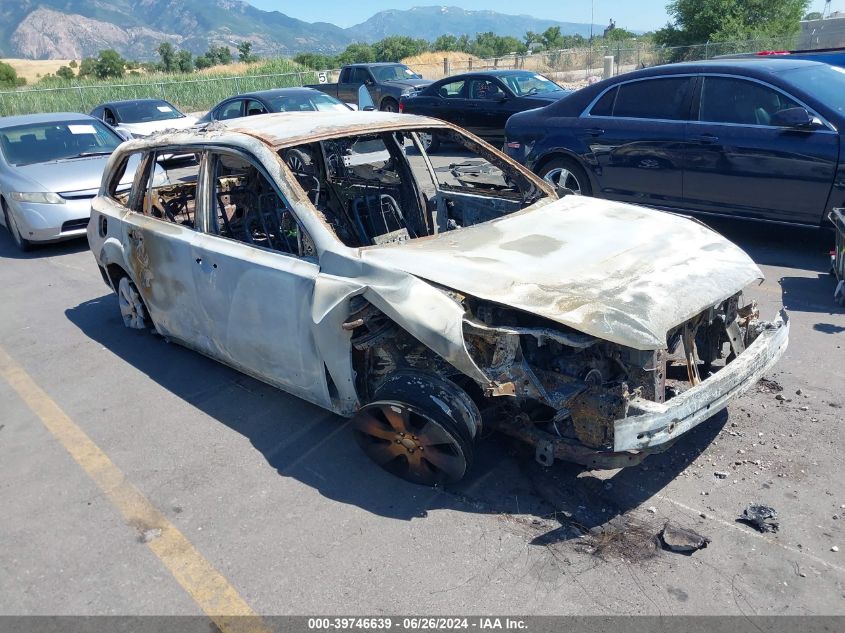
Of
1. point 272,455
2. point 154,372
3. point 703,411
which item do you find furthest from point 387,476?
→ point 154,372

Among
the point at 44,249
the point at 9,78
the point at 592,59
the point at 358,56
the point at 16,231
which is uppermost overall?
the point at 358,56

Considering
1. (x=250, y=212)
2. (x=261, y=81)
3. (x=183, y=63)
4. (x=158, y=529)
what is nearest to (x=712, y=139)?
(x=250, y=212)

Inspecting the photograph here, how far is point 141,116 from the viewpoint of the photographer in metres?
14.4

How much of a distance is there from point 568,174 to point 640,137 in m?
1.00

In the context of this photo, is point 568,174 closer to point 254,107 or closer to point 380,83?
point 254,107

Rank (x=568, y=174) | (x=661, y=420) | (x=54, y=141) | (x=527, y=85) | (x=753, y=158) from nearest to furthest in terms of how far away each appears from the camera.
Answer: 1. (x=661, y=420)
2. (x=753, y=158)
3. (x=568, y=174)
4. (x=54, y=141)
5. (x=527, y=85)

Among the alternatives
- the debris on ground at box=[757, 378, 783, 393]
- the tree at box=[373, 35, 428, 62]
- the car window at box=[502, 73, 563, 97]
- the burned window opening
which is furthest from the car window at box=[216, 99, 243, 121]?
the tree at box=[373, 35, 428, 62]

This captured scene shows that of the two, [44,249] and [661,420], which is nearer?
[661,420]

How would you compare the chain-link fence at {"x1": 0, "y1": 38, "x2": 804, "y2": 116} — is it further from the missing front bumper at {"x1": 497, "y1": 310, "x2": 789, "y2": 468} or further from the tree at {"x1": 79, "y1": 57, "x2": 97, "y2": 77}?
the tree at {"x1": 79, "y1": 57, "x2": 97, "y2": 77}

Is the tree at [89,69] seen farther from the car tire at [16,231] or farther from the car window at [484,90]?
the car tire at [16,231]

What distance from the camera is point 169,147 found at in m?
4.70

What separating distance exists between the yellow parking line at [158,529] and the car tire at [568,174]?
18.0 feet

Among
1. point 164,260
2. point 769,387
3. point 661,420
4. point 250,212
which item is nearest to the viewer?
point 661,420

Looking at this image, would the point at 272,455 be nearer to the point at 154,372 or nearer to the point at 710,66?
the point at 154,372
